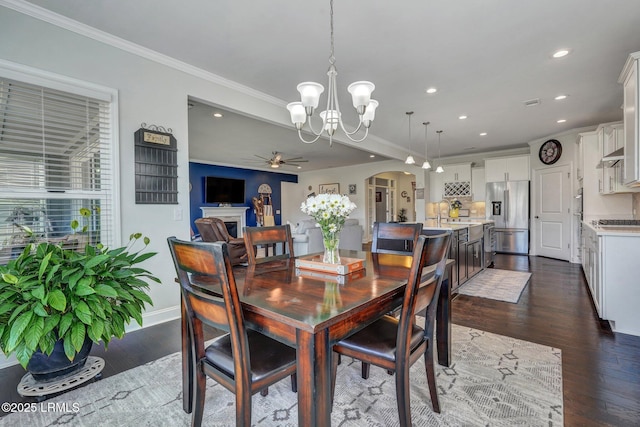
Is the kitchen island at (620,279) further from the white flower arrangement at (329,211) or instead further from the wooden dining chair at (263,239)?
the wooden dining chair at (263,239)

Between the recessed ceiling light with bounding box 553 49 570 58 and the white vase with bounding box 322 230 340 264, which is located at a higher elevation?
the recessed ceiling light with bounding box 553 49 570 58

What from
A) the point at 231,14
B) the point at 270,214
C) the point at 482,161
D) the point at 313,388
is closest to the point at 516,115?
the point at 482,161

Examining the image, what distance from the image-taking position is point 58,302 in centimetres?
153

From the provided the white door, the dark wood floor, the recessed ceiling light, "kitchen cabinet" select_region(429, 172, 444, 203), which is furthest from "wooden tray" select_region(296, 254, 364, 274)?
"kitchen cabinet" select_region(429, 172, 444, 203)

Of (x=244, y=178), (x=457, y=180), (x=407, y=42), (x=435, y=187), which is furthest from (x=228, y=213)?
(x=407, y=42)

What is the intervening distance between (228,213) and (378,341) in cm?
810

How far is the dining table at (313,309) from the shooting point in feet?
3.32

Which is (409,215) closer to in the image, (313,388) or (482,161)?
(482,161)

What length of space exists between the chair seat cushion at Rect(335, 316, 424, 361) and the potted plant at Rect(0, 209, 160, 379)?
136 cm

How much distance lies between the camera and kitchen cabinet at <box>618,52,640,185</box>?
240 cm

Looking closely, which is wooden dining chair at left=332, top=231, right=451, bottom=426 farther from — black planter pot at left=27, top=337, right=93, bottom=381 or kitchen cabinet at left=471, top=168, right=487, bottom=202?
kitchen cabinet at left=471, top=168, right=487, bottom=202

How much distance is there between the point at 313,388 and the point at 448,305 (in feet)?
4.26

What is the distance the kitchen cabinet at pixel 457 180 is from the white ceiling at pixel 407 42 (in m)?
3.59

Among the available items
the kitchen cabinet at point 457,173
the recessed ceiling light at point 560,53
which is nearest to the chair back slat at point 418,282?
the recessed ceiling light at point 560,53
